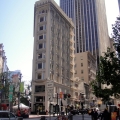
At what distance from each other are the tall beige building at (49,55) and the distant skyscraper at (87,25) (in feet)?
219

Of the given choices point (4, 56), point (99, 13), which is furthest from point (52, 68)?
point (99, 13)

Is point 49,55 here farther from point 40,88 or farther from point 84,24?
point 84,24

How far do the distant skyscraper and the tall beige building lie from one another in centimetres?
6677

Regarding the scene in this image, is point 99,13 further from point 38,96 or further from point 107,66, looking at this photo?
point 107,66

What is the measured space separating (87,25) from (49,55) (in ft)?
303

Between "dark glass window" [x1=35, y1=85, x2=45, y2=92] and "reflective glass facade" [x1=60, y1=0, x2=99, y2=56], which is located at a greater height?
"reflective glass facade" [x1=60, y1=0, x2=99, y2=56]

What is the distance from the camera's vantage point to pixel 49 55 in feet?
197

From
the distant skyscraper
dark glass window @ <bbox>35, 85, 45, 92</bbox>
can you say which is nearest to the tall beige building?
dark glass window @ <bbox>35, 85, 45, 92</bbox>

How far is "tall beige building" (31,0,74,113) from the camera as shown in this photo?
5853cm

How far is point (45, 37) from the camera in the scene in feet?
206

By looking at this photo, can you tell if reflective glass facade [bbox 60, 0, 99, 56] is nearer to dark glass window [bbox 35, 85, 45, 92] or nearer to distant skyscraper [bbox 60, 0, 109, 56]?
distant skyscraper [bbox 60, 0, 109, 56]

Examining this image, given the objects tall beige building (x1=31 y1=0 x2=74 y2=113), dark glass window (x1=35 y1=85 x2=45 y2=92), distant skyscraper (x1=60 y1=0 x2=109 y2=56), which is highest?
distant skyscraper (x1=60 y1=0 x2=109 y2=56)

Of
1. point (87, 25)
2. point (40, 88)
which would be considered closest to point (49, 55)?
point (40, 88)

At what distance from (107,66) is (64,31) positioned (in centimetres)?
5568
